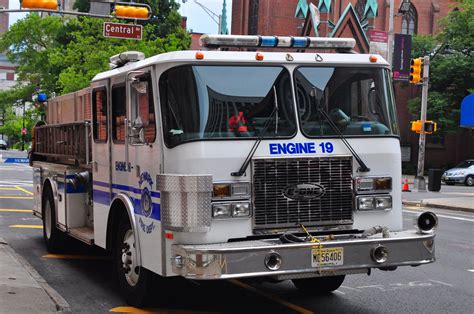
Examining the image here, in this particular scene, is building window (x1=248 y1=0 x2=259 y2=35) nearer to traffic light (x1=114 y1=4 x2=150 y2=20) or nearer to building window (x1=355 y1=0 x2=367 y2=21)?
building window (x1=355 y1=0 x2=367 y2=21)

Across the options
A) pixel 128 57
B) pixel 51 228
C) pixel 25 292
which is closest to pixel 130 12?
pixel 51 228

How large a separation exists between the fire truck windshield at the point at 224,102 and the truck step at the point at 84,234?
9.59 feet

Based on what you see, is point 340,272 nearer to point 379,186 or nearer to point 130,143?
point 379,186

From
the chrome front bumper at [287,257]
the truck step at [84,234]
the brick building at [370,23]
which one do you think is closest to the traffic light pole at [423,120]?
the brick building at [370,23]

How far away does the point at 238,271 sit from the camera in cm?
573

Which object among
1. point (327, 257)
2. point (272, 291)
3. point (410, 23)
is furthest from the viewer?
point (410, 23)

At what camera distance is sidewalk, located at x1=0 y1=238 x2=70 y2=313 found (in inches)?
265

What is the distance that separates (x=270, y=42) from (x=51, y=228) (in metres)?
5.53

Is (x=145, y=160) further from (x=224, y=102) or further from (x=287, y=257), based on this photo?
(x=287, y=257)

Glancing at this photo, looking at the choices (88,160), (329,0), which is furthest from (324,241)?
(329,0)

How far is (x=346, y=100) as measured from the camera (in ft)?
22.4

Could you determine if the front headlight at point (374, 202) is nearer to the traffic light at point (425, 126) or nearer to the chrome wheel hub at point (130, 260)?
the chrome wheel hub at point (130, 260)

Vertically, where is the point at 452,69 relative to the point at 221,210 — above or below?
Result: above

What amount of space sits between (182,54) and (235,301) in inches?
120
